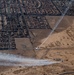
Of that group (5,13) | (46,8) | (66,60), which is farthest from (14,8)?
(66,60)

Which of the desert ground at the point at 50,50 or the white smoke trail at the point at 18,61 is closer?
the desert ground at the point at 50,50

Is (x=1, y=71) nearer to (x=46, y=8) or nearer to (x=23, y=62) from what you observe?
(x=23, y=62)

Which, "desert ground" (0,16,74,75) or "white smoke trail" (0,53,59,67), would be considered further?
"white smoke trail" (0,53,59,67)

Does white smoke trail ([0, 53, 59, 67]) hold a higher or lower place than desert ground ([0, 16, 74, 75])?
higher

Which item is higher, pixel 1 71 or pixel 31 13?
pixel 1 71
